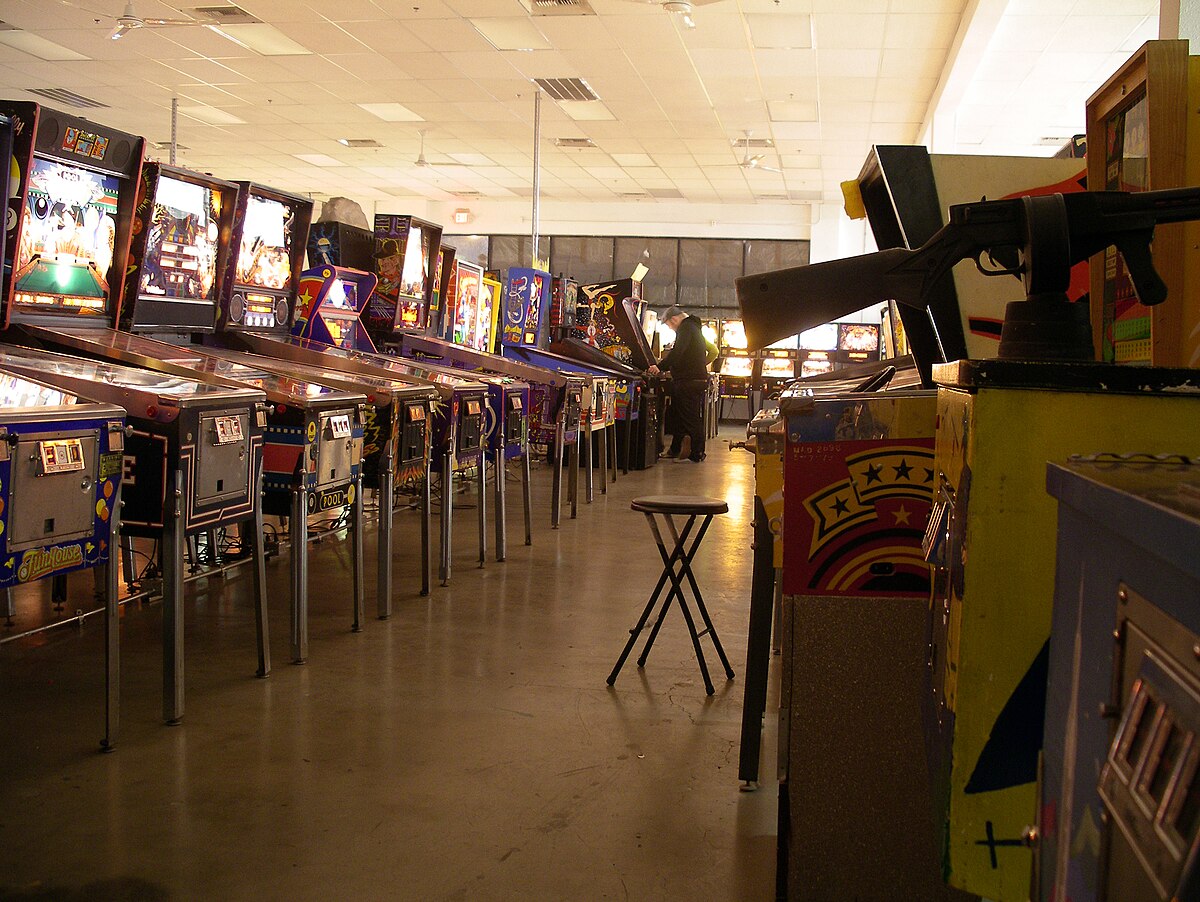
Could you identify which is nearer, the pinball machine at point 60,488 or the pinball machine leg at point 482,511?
the pinball machine at point 60,488

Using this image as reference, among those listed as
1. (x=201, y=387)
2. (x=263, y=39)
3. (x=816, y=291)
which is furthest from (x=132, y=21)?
(x=816, y=291)

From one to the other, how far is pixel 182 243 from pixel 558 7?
4250 millimetres

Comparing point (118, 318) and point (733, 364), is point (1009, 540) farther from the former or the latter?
point (733, 364)

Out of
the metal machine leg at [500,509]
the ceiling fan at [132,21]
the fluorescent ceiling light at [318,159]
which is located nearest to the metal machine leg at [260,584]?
the metal machine leg at [500,509]

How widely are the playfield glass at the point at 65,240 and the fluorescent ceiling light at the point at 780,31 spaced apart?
17.1 feet

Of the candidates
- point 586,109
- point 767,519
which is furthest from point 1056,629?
point 586,109

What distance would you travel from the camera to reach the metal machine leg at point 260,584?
123 inches

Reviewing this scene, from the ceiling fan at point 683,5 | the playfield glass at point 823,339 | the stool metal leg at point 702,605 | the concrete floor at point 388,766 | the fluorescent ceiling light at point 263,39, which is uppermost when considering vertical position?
the fluorescent ceiling light at point 263,39

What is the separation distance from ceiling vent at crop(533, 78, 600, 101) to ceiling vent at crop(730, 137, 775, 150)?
2212 millimetres

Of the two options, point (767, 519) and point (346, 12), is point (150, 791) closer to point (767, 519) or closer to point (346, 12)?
point (767, 519)

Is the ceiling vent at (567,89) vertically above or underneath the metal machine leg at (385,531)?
above

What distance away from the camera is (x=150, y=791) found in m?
2.36

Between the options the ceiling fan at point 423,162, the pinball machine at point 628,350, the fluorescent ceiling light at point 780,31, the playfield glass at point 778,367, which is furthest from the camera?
the playfield glass at point 778,367

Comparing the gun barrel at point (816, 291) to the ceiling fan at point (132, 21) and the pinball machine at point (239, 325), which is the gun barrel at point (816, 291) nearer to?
the pinball machine at point (239, 325)
